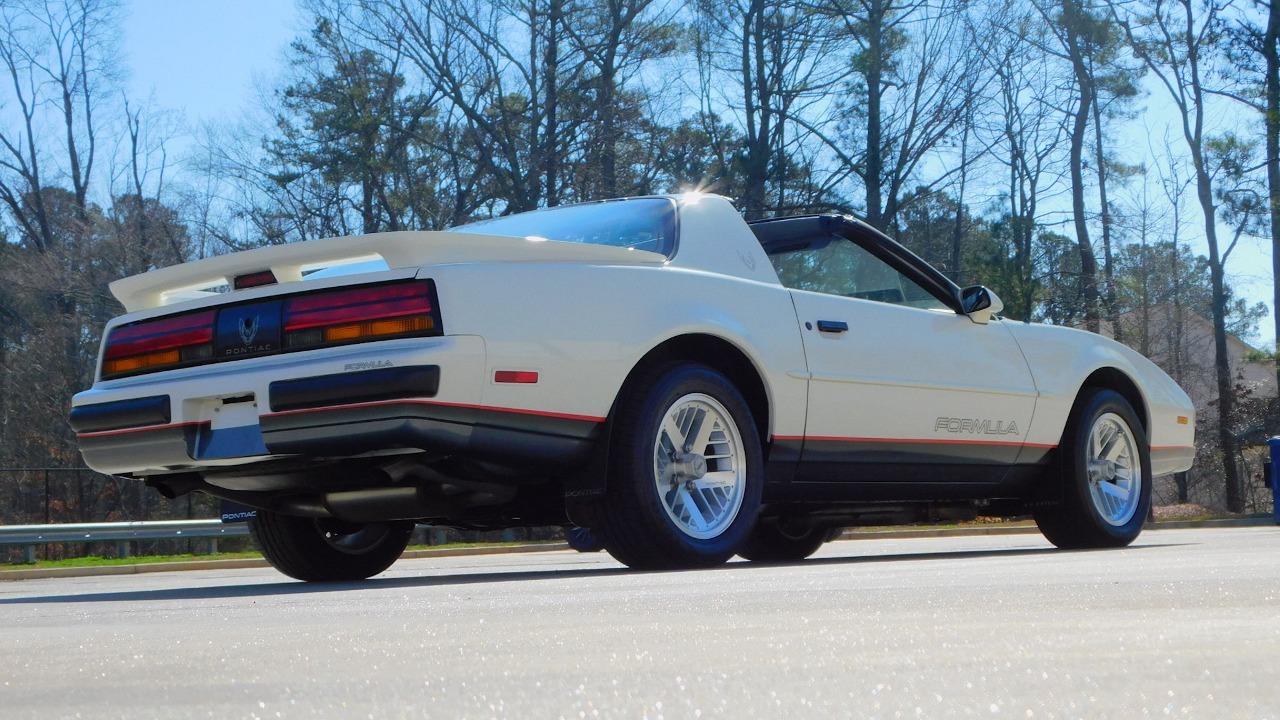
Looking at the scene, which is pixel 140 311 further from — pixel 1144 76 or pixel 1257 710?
pixel 1144 76

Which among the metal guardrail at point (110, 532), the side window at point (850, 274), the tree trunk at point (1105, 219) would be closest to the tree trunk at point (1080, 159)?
the tree trunk at point (1105, 219)

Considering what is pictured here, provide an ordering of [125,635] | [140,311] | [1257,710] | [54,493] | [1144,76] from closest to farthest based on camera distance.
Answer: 1. [1257,710]
2. [125,635]
3. [140,311]
4. [54,493]
5. [1144,76]

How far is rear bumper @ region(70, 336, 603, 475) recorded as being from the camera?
16.6 ft

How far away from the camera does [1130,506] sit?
315 inches

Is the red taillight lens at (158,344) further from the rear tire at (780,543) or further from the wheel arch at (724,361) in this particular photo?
the rear tire at (780,543)

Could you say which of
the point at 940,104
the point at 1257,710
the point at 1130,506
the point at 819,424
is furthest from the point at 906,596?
the point at 940,104

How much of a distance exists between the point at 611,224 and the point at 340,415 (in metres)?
1.76

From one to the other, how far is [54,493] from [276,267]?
2468cm

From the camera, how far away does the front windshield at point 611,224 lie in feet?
20.5

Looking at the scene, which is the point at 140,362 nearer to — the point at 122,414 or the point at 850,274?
the point at 122,414

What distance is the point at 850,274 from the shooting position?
7113 millimetres

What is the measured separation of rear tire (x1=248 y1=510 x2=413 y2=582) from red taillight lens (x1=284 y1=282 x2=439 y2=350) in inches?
52.6

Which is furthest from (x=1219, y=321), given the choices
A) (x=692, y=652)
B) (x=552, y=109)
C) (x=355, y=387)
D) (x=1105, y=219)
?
(x=692, y=652)

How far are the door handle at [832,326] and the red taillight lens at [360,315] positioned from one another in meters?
1.89
